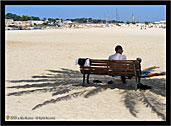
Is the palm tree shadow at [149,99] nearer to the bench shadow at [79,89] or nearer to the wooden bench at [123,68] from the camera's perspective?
the bench shadow at [79,89]

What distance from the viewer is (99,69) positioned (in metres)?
6.45

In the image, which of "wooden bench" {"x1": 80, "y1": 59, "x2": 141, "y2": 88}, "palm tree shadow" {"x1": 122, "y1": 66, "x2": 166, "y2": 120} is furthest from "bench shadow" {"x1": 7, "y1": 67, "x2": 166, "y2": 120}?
"wooden bench" {"x1": 80, "y1": 59, "x2": 141, "y2": 88}

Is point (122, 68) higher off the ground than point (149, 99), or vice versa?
point (122, 68)

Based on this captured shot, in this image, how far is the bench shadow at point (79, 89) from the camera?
213 inches

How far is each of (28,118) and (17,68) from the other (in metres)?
5.35

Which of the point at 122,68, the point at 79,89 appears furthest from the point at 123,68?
the point at 79,89

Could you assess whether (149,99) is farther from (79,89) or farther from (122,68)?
(79,89)

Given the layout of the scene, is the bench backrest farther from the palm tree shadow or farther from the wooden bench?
the palm tree shadow

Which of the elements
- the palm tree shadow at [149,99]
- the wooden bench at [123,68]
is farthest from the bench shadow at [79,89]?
the wooden bench at [123,68]

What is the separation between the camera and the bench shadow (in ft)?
17.8

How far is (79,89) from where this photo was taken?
21.5 feet

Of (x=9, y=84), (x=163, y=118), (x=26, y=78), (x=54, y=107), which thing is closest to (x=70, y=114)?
(x=54, y=107)

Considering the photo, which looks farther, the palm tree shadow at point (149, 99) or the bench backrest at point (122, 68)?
the bench backrest at point (122, 68)

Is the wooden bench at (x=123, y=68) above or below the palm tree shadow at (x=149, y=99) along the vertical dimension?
above
